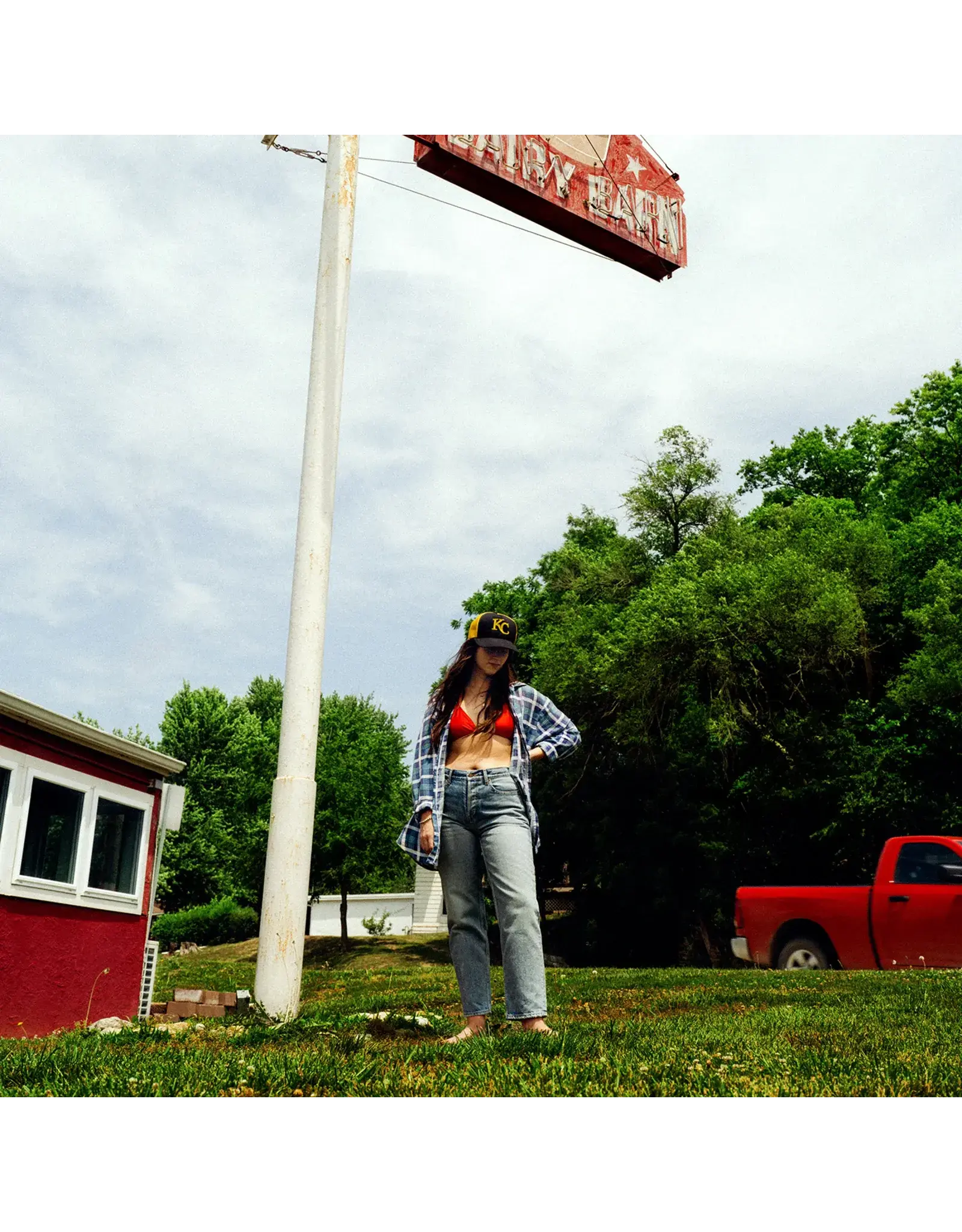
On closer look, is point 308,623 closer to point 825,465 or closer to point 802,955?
point 802,955

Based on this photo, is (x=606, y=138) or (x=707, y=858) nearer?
(x=606, y=138)

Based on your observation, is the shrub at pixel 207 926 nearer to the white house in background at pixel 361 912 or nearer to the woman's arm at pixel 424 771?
the white house in background at pixel 361 912

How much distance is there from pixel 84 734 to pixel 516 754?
22.3 feet

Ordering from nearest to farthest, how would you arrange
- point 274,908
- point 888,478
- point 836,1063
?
point 836,1063
point 274,908
point 888,478

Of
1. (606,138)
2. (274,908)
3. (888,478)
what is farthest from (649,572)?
(274,908)

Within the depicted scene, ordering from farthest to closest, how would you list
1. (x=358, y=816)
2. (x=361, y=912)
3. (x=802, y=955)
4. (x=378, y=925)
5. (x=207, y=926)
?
(x=361, y=912), (x=378, y=925), (x=207, y=926), (x=358, y=816), (x=802, y=955)

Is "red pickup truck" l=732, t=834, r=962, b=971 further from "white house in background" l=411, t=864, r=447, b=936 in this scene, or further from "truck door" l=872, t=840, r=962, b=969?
"white house in background" l=411, t=864, r=447, b=936

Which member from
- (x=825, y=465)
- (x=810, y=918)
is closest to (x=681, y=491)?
(x=825, y=465)

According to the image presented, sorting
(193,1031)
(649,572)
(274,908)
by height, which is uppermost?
(649,572)

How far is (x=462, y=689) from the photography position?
541cm

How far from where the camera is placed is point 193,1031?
5762 millimetres
